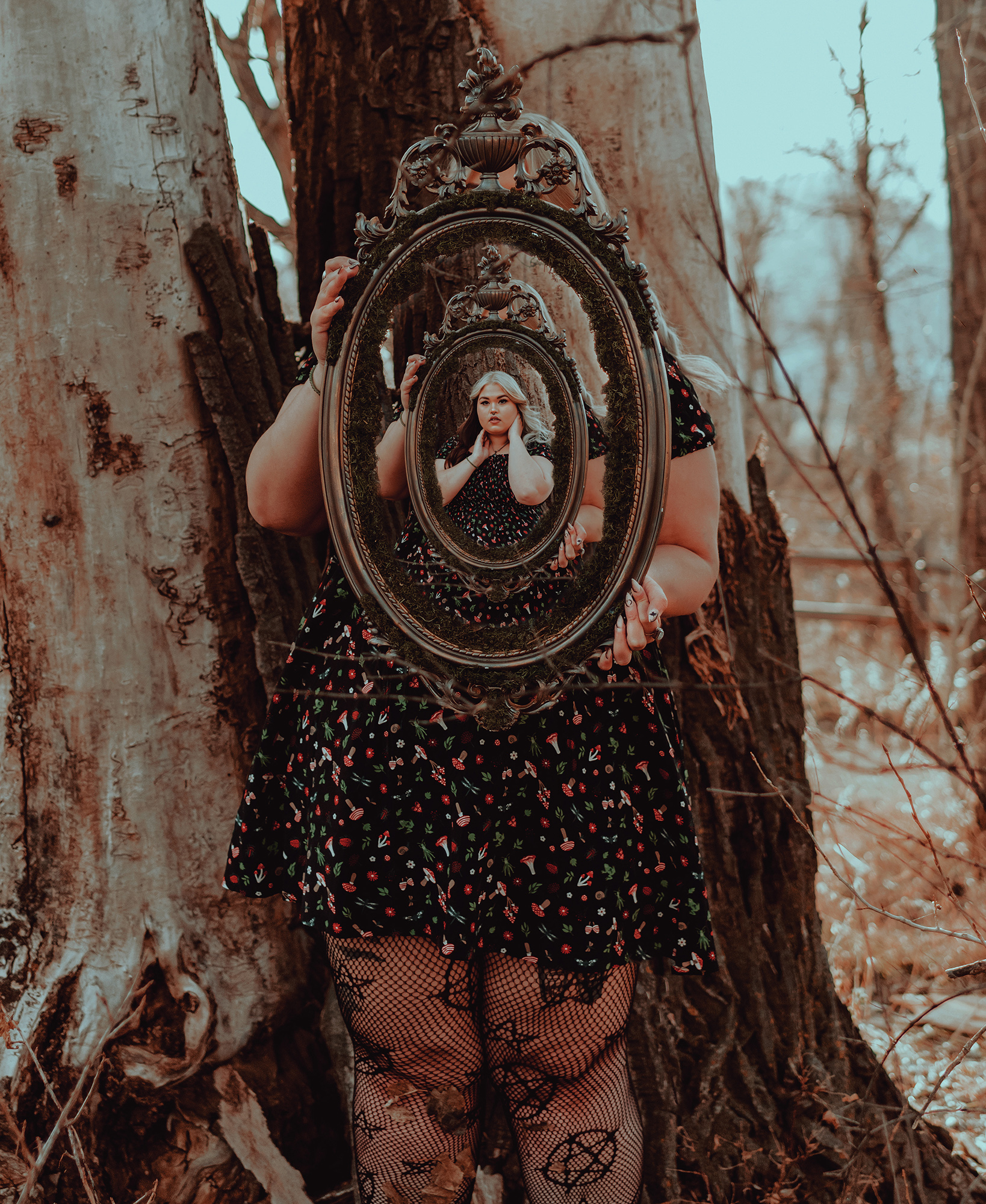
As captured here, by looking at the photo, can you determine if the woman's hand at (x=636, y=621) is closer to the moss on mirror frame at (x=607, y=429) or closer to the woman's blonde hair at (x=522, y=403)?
the moss on mirror frame at (x=607, y=429)

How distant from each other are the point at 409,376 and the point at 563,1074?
3.67 ft

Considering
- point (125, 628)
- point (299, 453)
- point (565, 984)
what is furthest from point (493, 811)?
point (125, 628)

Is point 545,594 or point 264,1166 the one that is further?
point 264,1166

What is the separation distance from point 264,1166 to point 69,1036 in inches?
19.1

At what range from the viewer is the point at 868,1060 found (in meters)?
2.21

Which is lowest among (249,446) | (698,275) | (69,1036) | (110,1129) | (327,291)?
(110,1129)

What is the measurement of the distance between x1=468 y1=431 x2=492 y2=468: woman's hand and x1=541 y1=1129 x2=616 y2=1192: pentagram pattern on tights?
106cm

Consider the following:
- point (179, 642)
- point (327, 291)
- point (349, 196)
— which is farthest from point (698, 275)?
point (179, 642)

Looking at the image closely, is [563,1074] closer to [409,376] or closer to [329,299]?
[409,376]

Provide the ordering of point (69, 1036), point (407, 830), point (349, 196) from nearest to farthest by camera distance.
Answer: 1. point (407, 830)
2. point (69, 1036)
3. point (349, 196)

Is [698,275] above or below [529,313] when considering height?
above

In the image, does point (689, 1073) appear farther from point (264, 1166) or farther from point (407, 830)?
point (407, 830)

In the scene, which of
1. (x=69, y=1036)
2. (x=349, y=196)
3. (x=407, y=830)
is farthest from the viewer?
(x=349, y=196)

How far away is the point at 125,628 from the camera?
184 centimetres
